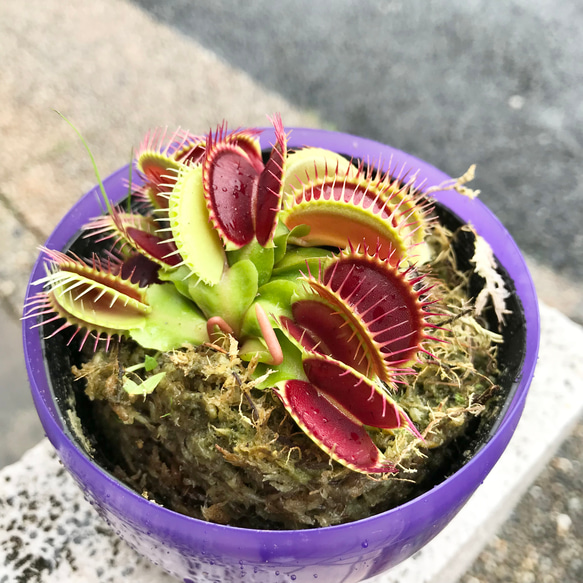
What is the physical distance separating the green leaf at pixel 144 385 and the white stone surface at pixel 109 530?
30cm

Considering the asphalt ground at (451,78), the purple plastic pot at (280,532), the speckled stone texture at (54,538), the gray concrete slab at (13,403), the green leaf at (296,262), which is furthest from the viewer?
the asphalt ground at (451,78)

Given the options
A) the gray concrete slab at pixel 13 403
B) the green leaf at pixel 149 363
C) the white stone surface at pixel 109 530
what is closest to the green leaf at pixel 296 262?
the green leaf at pixel 149 363

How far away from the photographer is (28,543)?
0.69 m

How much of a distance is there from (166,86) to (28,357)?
113 centimetres

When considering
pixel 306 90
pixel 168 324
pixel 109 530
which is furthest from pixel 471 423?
pixel 306 90

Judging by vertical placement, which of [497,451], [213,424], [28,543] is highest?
[497,451]

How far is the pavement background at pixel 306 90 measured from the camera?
127 cm

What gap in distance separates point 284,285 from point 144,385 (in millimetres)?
149

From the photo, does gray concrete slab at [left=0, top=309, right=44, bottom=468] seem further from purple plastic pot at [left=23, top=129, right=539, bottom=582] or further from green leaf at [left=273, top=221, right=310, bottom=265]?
green leaf at [left=273, top=221, right=310, bottom=265]

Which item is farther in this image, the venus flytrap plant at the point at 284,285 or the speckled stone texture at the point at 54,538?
the speckled stone texture at the point at 54,538

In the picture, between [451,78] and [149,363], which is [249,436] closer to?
[149,363]

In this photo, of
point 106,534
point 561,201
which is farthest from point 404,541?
point 561,201

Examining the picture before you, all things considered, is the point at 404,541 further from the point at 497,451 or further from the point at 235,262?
the point at 235,262

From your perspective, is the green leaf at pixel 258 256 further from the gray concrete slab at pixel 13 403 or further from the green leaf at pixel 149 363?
the gray concrete slab at pixel 13 403
